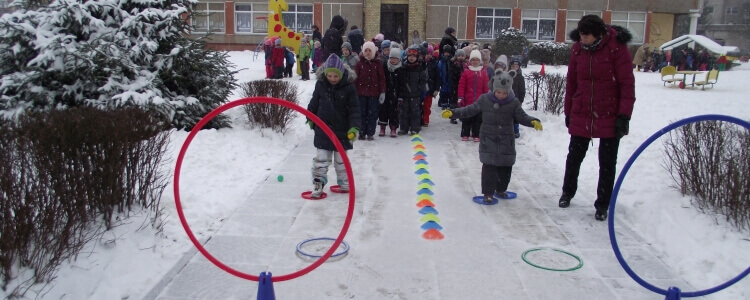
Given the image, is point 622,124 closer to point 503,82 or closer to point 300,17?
point 503,82

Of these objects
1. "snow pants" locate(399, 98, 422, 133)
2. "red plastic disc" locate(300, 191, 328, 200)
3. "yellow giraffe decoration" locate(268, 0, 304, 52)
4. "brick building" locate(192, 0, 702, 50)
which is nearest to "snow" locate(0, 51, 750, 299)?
"red plastic disc" locate(300, 191, 328, 200)

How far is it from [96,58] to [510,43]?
23.9 meters

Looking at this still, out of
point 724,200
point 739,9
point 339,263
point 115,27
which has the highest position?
point 739,9

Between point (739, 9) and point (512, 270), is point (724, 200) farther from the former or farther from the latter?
point (739, 9)

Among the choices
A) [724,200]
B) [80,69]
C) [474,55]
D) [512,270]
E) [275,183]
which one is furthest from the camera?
[474,55]

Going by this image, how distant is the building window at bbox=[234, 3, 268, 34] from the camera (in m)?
35.4

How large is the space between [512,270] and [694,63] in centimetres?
2769

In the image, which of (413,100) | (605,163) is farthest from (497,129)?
(413,100)

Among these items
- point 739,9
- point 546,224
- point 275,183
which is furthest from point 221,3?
point 739,9

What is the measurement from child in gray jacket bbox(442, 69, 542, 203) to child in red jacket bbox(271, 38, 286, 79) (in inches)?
545

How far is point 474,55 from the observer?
10539mm

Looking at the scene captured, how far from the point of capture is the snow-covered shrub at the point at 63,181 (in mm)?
3625

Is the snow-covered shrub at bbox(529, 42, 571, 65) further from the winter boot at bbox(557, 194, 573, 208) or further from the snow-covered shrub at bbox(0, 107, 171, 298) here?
the snow-covered shrub at bbox(0, 107, 171, 298)

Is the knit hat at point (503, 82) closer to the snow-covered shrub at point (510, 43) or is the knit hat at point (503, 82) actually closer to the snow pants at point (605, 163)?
the snow pants at point (605, 163)
